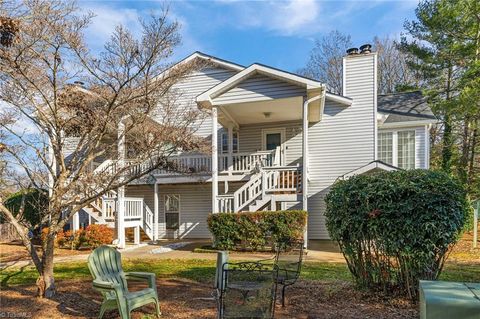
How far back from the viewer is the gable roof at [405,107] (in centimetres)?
1423

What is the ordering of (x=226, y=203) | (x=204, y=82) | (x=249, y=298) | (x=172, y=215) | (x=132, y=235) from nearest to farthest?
(x=249, y=298) < (x=226, y=203) < (x=132, y=235) < (x=204, y=82) < (x=172, y=215)

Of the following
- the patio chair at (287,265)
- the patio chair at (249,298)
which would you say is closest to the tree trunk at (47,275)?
the patio chair at (249,298)

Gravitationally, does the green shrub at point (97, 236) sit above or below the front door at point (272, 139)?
below

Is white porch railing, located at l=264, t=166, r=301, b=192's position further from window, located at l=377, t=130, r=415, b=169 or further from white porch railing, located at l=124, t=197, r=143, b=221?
white porch railing, located at l=124, t=197, r=143, b=221

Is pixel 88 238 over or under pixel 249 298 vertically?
under

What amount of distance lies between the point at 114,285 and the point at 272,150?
10.5m

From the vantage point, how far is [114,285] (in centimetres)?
407

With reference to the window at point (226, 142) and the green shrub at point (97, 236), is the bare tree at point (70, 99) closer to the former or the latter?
the green shrub at point (97, 236)

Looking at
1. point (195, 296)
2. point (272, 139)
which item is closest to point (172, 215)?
point (272, 139)

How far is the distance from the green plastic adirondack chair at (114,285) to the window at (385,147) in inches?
485

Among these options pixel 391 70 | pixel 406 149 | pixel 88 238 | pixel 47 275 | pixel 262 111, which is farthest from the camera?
pixel 391 70

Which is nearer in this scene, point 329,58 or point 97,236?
point 97,236

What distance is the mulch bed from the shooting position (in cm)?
451

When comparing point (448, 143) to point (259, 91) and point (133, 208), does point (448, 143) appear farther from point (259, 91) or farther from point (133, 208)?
point (133, 208)
